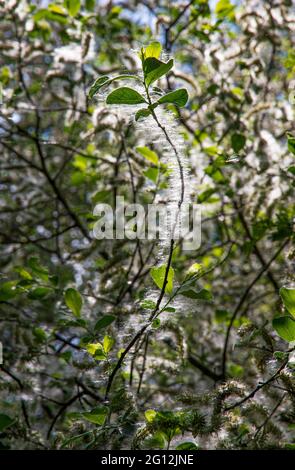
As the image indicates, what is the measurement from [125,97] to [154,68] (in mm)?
98

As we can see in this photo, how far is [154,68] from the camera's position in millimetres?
1247

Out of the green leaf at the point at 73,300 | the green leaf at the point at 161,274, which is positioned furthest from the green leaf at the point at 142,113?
the green leaf at the point at 73,300

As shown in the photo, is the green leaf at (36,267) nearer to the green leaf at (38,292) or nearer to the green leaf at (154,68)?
the green leaf at (38,292)

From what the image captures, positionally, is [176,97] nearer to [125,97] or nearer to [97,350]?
Answer: [125,97]

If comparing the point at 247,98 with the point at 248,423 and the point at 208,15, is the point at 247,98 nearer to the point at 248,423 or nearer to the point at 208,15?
the point at 208,15

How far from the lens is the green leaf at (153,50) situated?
4.23ft

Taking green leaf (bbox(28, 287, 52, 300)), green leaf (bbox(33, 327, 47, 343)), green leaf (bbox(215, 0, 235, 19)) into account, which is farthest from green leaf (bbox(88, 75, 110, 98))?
green leaf (bbox(215, 0, 235, 19))

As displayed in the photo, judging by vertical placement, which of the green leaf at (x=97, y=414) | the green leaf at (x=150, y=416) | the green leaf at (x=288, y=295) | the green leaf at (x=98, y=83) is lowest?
the green leaf at (x=150, y=416)

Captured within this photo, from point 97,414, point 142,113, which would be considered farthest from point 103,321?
point 142,113

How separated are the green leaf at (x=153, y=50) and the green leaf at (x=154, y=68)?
5 centimetres

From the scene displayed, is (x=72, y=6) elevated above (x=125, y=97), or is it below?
above
